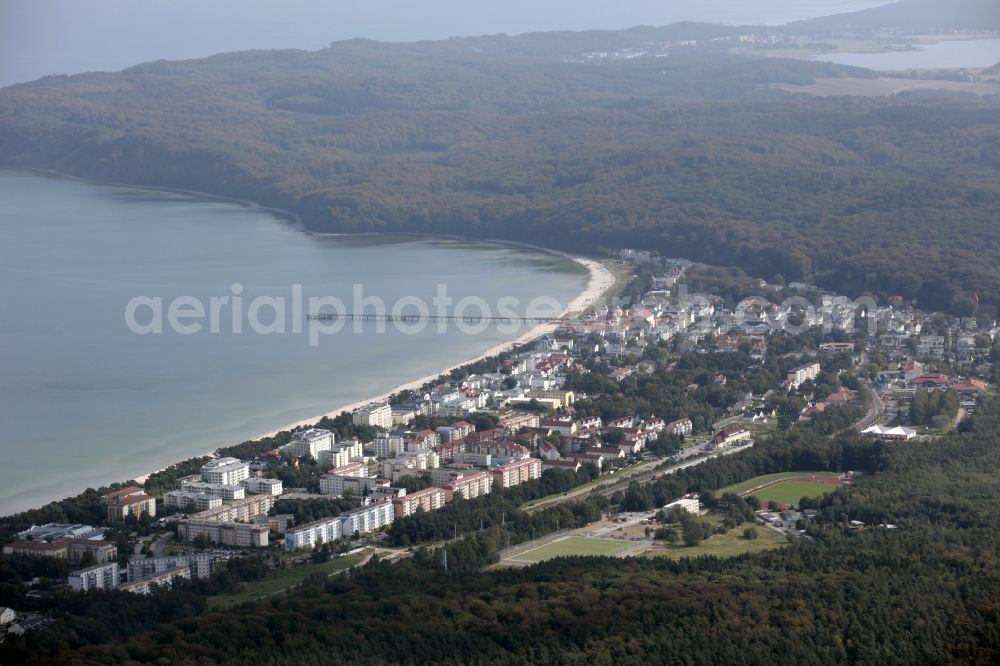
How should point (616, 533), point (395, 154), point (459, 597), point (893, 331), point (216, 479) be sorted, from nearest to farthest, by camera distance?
point (459, 597) → point (616, 533) → point (216, 479) → point (893, 331) → point (395, 154)

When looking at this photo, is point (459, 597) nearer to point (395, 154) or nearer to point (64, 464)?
point (64, 464)

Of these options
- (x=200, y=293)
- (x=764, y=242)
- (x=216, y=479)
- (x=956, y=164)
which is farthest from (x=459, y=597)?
(x=956, y=164)

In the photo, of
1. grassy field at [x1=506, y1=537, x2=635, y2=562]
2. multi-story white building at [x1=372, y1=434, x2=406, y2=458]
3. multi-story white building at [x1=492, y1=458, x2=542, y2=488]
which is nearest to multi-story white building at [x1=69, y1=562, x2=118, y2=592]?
grassy field at [x1=506, y1=537, x2=635, y2=562]

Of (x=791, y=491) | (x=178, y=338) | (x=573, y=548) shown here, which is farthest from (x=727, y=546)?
(x=178, y=338)

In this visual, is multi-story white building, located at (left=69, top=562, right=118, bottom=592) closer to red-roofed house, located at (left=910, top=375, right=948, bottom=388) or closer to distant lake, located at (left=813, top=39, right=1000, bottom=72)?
red-roofed house, located at (left=910, top=375, right=948, bottom=388)

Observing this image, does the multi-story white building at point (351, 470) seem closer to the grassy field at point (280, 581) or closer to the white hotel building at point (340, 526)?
the white hotel building at point (340, 526)

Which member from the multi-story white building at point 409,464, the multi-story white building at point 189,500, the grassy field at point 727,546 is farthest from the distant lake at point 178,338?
the grassy field at point 727,546

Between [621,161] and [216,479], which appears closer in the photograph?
[216,479]
